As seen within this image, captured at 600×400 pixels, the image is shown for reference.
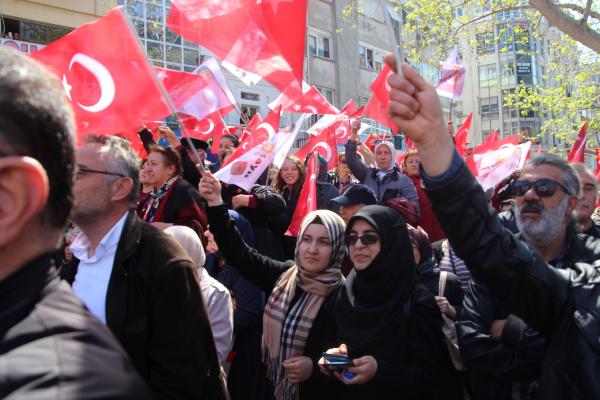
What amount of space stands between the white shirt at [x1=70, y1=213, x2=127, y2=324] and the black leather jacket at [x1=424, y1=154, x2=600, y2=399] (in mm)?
1322

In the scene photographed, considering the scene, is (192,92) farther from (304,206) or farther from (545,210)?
(545,210)

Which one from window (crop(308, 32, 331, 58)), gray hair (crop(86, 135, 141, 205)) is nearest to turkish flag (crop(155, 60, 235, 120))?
gray hair (crop(86, 135, 141, 205))

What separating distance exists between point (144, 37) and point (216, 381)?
62.4 feet

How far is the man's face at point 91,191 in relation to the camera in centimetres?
237

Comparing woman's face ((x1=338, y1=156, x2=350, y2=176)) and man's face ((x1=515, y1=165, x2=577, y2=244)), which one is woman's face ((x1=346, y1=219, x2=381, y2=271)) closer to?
man's face ((x1=515, y1=165, x2=577, y2=244))

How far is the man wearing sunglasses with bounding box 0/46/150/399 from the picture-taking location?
0.90 meters

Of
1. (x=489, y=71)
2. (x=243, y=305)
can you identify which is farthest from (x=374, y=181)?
(x=489, y=71)

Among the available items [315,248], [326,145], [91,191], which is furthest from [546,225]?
[326,145]

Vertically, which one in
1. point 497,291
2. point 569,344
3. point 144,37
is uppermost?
point 144,37

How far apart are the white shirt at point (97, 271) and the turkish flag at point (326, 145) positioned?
5.57m

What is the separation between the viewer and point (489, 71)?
52906mm

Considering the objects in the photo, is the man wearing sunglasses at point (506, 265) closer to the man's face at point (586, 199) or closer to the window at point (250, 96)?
the man's face at point (586, 199)

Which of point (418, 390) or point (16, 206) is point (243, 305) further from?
point (16, 206)

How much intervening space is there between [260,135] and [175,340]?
351 cm
